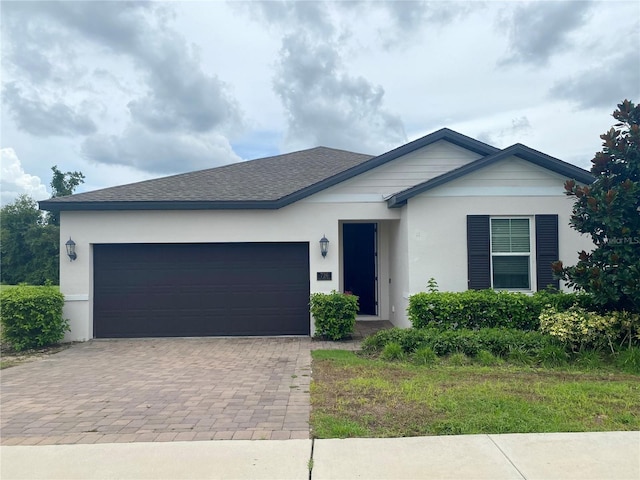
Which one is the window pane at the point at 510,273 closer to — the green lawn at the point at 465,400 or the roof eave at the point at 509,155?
the roof eave at the point at 509,155

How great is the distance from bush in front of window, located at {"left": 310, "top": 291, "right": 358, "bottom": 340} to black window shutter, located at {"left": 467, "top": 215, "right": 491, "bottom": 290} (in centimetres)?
261

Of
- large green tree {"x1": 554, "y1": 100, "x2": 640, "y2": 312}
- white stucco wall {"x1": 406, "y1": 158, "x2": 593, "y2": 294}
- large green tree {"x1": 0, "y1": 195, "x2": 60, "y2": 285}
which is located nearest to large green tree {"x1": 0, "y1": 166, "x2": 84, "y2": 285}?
large green tree {"x1": 0, "y1": 195, "x2": 60, "y2": 285}

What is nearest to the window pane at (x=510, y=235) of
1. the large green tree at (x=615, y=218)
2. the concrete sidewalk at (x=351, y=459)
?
the large green tree at (x=615, y=218)

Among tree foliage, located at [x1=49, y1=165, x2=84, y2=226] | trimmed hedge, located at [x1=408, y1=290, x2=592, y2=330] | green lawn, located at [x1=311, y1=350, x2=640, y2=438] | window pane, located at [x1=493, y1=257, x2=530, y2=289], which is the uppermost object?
tree foliage, located at [x1=49, y1=165, x2=84, y2=226]

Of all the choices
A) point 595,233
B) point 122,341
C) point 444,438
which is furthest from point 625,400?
point 122,341

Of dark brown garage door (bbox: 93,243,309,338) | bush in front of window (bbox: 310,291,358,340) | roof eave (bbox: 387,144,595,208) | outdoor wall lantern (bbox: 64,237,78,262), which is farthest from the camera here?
dark brown garage door (bbox: 93,243,309,338)

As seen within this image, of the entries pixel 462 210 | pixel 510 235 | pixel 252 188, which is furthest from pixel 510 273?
pixel 252 188

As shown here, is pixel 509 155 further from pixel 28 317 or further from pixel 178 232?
pixel 28 317

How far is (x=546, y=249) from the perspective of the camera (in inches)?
393

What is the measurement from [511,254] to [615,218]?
8.34ft

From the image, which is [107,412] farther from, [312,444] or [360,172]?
[360,172]

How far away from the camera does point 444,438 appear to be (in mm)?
4574

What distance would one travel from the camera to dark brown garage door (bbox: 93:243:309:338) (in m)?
11.0

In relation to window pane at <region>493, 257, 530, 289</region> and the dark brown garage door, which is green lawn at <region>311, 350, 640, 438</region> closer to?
window pane at <region>493, 257, 530, 289</region>
